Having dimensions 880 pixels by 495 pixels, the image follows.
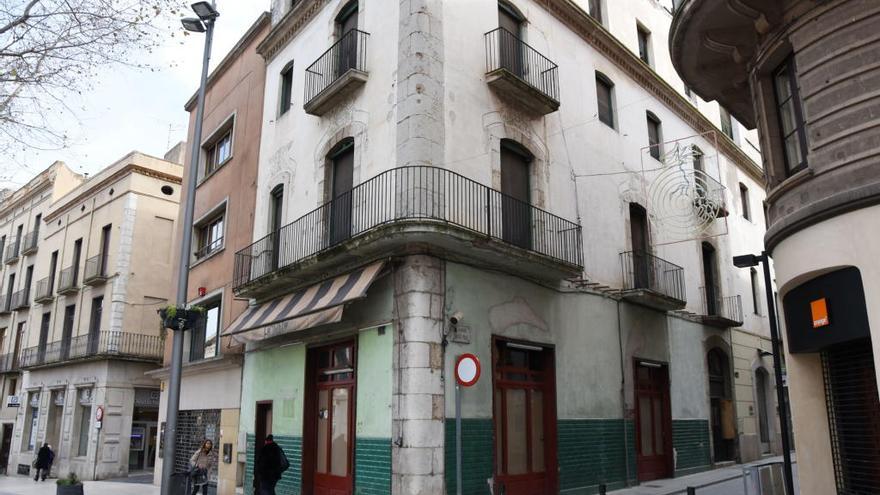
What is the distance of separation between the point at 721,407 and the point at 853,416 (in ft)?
42.2

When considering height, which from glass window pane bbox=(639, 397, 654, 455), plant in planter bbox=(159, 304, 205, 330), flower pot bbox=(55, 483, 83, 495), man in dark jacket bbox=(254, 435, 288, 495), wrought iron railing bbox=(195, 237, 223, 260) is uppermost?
wrought iron railing bbox=(195, 237, 223, 260)

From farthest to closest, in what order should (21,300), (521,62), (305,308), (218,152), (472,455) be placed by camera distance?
(21,300) → (218,152) → (521,62) → (305,308) → (472,455)

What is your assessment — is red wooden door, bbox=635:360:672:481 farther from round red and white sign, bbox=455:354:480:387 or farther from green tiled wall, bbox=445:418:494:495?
round red and white sign, bbox=455:354:480:387

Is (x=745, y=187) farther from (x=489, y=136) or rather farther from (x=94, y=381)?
(x=94, y=381)

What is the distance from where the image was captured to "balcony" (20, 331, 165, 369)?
86.4 feet

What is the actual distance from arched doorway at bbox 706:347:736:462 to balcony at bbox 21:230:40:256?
32.4 m

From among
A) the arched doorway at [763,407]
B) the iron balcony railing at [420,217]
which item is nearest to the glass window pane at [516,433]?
the iron balcony railing at [420,217]

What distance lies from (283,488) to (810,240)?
36.6 ft

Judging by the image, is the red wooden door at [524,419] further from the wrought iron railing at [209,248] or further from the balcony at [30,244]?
the balcony at [30,244]

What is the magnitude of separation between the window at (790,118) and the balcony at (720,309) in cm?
1138

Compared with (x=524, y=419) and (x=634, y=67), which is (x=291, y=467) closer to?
(x=524, y=419)

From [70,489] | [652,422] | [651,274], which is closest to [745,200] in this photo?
[651,274]

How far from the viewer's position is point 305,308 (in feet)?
43.1

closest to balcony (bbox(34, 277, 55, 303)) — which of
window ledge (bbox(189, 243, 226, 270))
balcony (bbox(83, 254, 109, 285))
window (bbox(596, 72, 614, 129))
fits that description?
balcony (bbox(83, 254, 109, 285))
